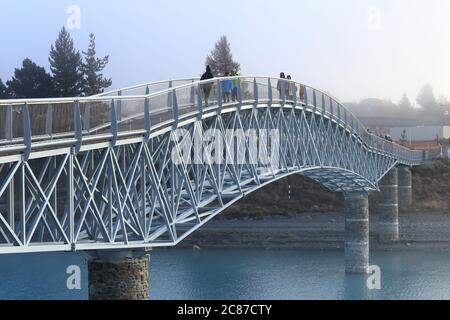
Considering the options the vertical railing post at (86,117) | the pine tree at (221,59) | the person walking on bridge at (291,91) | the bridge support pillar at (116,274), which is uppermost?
the pine tree at (221,59)

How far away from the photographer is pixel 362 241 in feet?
208

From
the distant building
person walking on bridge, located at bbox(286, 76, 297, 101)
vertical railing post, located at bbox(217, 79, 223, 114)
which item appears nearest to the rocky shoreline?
person walking on bridge, located at bbox(286, 76, 297, 101)

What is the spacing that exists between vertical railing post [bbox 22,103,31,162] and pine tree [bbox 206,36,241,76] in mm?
99848

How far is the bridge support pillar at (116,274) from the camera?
1144 inches

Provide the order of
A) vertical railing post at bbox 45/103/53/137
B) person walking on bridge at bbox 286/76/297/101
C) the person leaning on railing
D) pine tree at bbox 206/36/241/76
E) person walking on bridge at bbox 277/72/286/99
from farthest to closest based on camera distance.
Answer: pine tree at bbox 206/36/241/76 < person walking on bridge at bbox 286/76/297/101 < person walking on bridge at bbox 277/72/286/99 < the person leaning on railing < vertical railing post at bbox 45/103/53/137

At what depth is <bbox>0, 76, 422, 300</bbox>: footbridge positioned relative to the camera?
2301 cm

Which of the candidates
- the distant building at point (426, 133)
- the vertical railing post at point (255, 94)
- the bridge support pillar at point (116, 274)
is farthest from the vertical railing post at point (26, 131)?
the distant building at point (426, 133)

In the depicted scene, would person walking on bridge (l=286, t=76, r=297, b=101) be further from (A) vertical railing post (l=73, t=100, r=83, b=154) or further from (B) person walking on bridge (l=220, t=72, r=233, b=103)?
(A) vertical railing post (l=73, t=100, r=83, b=154)

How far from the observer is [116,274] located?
95.6 ft

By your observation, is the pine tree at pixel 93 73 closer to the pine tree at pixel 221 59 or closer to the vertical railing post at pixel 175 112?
the pine tree at pixel 221 59

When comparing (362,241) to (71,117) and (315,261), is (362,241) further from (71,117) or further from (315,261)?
(71,117)

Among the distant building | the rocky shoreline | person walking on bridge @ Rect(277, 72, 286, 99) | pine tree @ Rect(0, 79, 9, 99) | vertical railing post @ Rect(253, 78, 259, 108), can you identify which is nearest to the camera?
vertical railing post @ Rect(253, 78, 259, 108)

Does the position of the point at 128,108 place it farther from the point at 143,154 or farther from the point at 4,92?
the point at 4,92

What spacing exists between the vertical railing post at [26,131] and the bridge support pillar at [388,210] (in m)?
61.2
